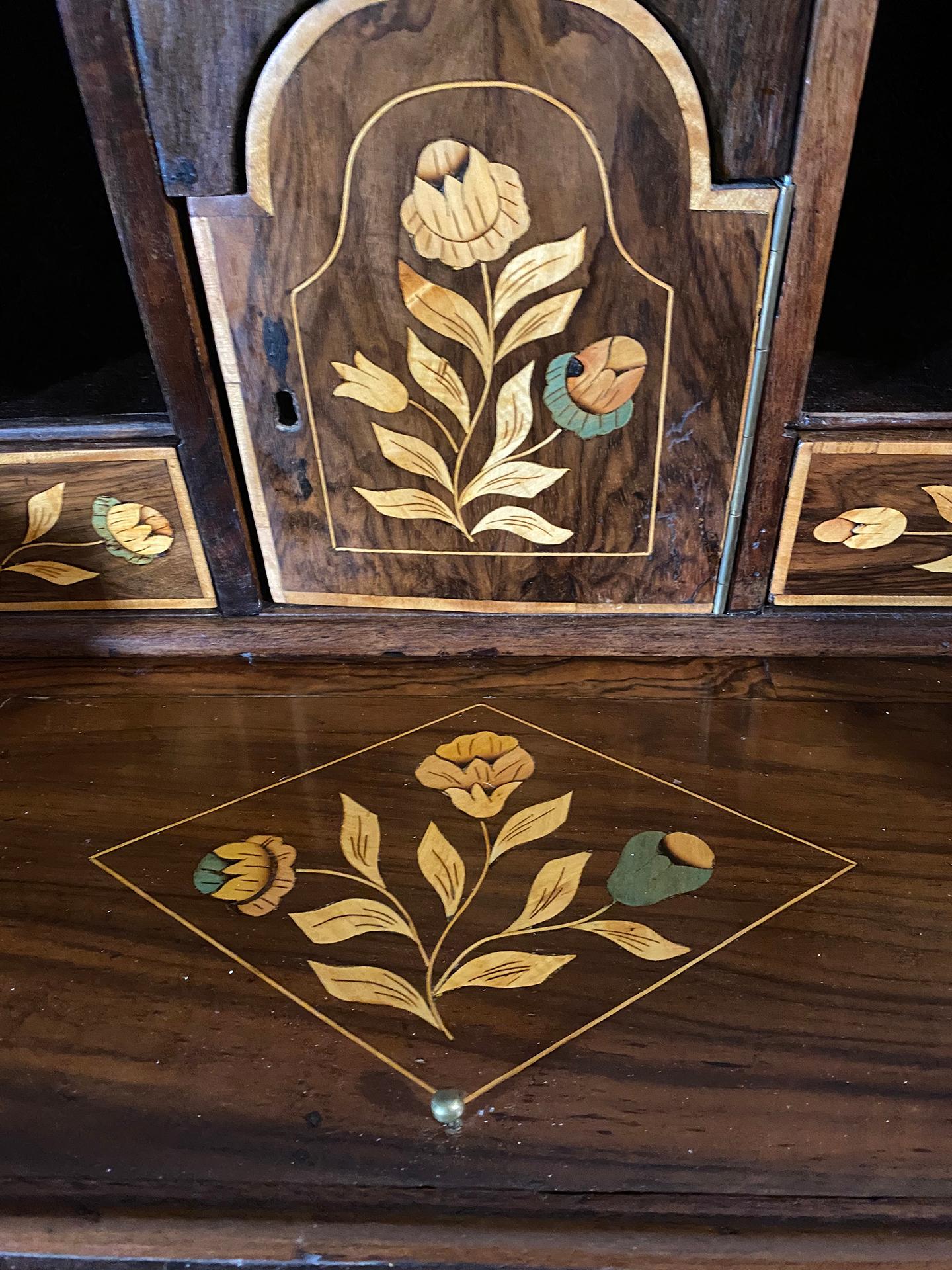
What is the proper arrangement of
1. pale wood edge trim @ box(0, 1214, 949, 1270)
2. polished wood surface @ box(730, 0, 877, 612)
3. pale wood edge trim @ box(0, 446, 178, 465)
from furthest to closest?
pale wood edge trim @ box(0, 446, 178, 465) → polished wood surface @ box(730, 0, 877, 612) → pale wood edge trim @ box(0, 1214, 949, 1270)

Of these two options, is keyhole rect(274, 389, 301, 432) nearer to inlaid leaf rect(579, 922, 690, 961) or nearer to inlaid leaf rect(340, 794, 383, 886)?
inlaid leaf rect(340, 794, 383, 886)

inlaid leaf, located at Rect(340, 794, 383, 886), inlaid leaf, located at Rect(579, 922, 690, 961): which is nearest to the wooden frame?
inlaid leaf, located at Rect(340, 794, 383, 886)

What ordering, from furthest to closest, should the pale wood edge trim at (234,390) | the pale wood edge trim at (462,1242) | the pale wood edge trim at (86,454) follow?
the pale wood edge trim at (86,454), the pale wood edge trim at (234,390), the pale wood edge trim at (462,1242)

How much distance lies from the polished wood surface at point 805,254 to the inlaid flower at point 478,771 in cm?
26

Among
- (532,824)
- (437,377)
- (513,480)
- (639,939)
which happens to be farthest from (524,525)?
(639,939)

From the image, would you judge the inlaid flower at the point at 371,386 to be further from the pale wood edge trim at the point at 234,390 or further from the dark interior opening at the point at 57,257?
the dark interior opening at the point at 57,257

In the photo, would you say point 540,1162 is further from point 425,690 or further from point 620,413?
point 620,413

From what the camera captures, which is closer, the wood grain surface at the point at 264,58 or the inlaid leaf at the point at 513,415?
the wood grain surface at the point at 264,58

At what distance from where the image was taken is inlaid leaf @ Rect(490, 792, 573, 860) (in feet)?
2.58

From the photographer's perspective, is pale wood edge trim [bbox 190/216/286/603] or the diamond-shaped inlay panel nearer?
the diamond-shaped inlay panel

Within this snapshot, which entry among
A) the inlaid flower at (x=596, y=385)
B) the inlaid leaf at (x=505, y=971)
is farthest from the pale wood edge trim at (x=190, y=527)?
the inlaid leaf at (x=505, y=971)

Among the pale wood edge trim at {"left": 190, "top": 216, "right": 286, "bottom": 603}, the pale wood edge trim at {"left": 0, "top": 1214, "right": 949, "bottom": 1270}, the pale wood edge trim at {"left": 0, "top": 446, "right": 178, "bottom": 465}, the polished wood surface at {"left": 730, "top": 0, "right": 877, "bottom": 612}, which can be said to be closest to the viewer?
the pale wood edge trim at {"left": 0, "top": 1214, "right": 949, "bottom": 1270}

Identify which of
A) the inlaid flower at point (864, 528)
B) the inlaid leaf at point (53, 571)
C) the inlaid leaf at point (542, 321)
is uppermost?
the inlaid leaf at point (542, 321)

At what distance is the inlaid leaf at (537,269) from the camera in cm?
77
